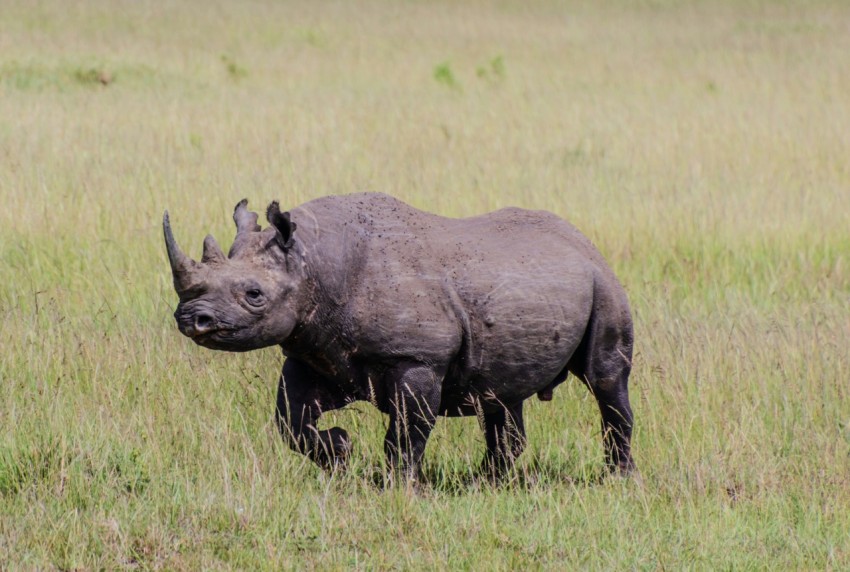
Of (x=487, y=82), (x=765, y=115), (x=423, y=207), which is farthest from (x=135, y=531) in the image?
(x=487, y=82)

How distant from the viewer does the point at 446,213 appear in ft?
34.7

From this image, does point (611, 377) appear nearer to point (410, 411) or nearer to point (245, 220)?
point (410, 411)

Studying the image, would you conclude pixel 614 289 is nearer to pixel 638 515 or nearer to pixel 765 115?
pixel 638 515

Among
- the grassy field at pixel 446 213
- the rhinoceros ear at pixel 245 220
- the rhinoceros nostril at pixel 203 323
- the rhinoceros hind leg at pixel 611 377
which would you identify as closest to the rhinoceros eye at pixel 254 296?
the rhinoceros nostril at pixel 203 323

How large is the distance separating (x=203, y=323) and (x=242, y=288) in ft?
0.73

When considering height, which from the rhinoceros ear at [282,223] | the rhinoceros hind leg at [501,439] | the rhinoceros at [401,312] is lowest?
the rhinoceros hind leg at [501,439]

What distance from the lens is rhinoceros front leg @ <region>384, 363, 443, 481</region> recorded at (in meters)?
5.29

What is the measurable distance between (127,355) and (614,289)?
2621 mm

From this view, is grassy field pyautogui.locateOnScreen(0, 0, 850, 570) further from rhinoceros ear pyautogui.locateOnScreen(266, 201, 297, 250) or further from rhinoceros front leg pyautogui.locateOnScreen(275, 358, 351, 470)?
rhinoceros ear pyautogui.locateOnScreen(266, 201, 297, 250)

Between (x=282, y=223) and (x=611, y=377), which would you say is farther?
(x=611, y=377)

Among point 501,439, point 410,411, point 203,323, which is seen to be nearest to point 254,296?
point 203,323

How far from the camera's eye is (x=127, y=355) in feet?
22.4

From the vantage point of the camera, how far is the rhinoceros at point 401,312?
5055mm

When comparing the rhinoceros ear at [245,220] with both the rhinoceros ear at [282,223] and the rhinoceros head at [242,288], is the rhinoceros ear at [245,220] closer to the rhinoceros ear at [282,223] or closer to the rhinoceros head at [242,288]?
the rhinoceros head at [242,288]
